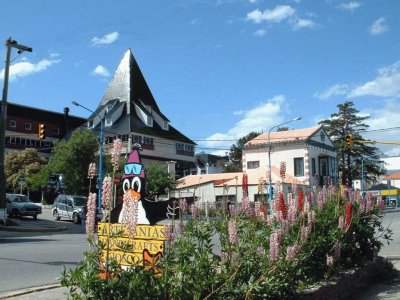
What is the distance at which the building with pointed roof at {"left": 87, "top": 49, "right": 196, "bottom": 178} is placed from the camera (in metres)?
69.8

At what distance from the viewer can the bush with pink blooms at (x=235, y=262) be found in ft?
12.8

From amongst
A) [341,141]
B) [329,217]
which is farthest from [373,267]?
[341,141]

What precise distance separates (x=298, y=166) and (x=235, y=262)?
5138 centimetres

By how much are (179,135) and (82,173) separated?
29.8m

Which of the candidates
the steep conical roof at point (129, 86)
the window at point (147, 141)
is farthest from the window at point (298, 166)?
the steep conical roof at point (129, 86)

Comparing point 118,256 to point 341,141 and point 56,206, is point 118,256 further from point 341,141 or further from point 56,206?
point 341,141

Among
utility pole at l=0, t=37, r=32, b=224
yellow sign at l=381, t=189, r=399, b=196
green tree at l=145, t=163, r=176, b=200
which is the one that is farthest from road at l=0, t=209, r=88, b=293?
yellow sign at l=381, t=189, r=399, b=196

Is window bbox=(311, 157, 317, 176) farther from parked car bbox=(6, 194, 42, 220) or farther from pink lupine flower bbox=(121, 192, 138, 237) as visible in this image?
pink lupine flower bbox=(121, 192, 138, 237)

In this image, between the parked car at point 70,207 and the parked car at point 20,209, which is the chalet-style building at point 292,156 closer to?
the parked car at point 70,207

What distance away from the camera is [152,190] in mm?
44844

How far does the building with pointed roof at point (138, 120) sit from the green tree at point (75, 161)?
15792 mm

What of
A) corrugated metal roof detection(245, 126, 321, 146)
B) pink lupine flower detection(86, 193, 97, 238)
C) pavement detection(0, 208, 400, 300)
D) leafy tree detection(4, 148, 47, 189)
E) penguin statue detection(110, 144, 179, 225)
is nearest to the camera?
pink lupine flower detection(86, 193, 97, 238)

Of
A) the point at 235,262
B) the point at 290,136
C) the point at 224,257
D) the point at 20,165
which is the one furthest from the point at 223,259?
the point at 20,165

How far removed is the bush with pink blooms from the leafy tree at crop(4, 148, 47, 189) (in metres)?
56.4
